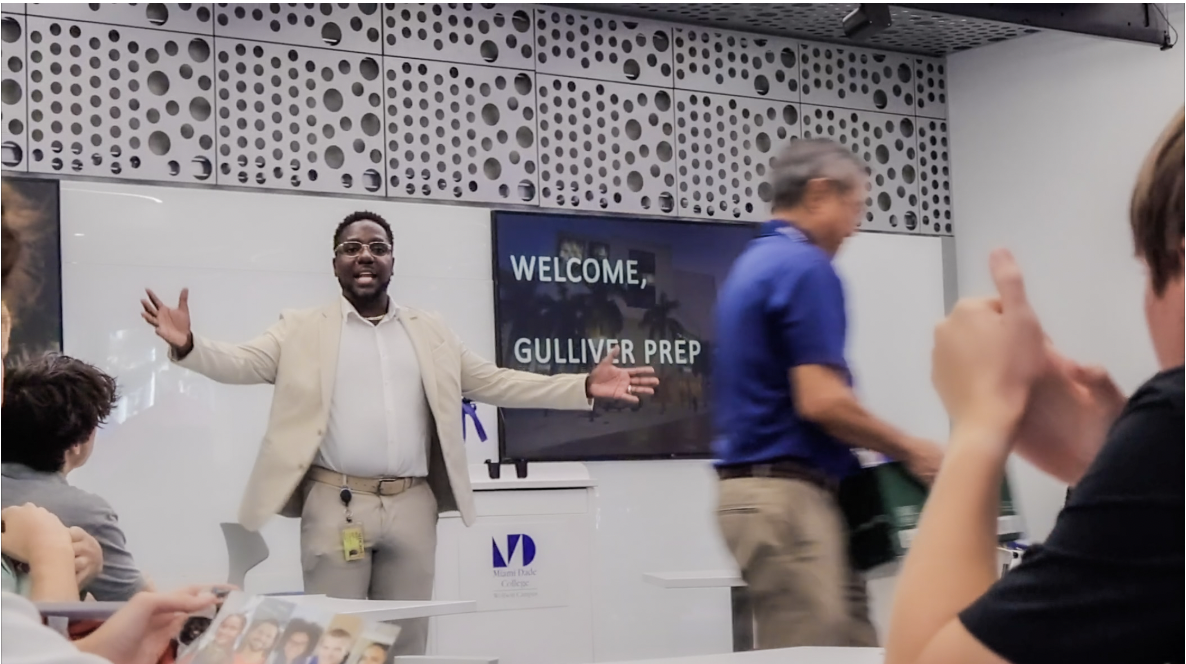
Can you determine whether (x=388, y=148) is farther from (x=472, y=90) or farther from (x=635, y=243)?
(x=635, y=243)

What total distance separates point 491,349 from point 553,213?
27.9 inches

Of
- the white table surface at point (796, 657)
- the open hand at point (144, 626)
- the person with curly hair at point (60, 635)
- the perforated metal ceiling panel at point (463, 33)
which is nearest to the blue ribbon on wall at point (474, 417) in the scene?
the perforated metal ceiling panel at point (463, 33)

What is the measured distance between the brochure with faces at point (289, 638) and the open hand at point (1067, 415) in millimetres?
597

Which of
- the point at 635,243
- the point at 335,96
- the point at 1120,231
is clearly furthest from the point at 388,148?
the point at 1120,231

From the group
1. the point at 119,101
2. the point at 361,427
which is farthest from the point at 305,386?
the point at 119,101

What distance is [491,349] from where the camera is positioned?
5555mm

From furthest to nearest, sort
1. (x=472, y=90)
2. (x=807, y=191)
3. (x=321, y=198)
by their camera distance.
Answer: (x=472, y=90) < (x=321, y=198) < (x=807, y=191)

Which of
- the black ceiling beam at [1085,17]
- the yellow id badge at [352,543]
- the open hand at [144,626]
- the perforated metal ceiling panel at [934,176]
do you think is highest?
the black ceiling beam at [1085,17]

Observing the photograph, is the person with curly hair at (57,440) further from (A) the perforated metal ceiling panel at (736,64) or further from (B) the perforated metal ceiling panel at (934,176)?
(B) the perforated metal ceiling panel at (934,176)

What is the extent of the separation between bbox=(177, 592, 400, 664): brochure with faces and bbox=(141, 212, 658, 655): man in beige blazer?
2785 mm

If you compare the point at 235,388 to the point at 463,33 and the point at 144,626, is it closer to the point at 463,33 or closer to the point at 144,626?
the point at 463,33

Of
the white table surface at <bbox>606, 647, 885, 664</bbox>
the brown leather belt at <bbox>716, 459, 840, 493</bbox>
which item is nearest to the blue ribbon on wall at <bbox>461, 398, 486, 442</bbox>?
the brown leather belt at <bbox>716, 459, 840, 493</bbox>

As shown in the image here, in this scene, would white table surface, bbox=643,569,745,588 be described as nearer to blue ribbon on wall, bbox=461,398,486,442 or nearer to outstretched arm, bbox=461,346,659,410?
outstretched arm, bbox=461,346,659,410

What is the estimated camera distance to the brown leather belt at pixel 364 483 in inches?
161
